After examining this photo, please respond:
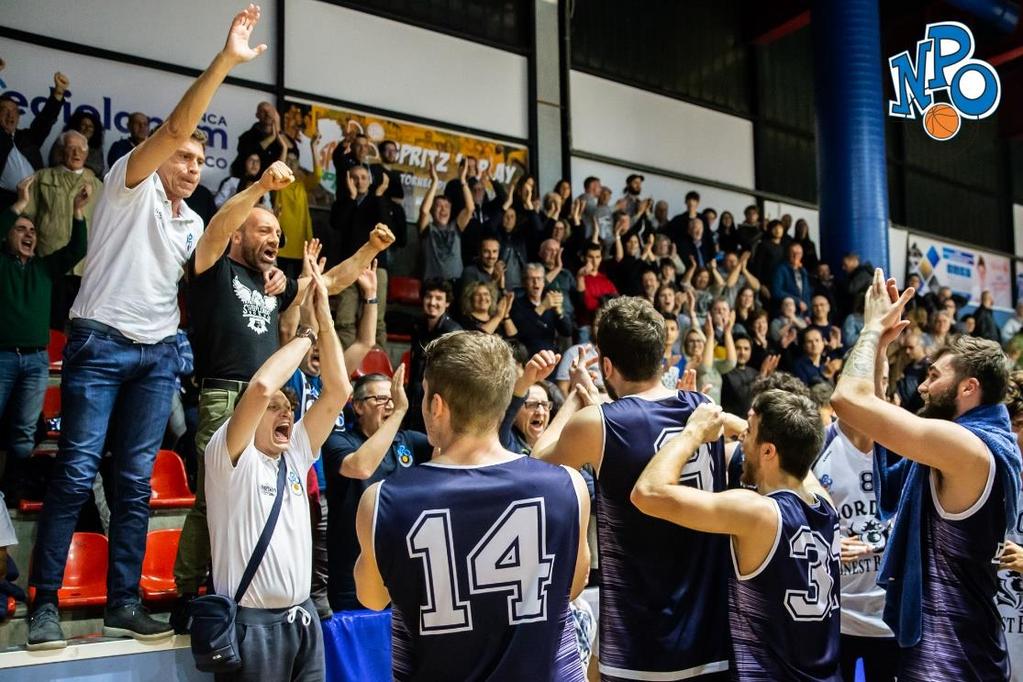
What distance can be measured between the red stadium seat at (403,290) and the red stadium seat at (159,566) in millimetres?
4439

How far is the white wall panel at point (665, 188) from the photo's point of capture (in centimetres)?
1307

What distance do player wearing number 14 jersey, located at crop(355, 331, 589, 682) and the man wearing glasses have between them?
2.21m

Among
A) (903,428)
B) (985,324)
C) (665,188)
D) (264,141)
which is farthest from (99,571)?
(985,324)

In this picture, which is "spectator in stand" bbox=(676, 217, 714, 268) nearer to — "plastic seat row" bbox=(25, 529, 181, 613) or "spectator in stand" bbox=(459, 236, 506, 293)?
"spectator in stand" bbox=(459, 236, 506, 293)

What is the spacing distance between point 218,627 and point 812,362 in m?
7.79

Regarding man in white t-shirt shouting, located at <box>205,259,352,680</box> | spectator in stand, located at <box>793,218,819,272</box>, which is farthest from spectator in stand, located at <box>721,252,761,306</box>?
man in white t-shirt shouting, located at <box>205,259,352,680</box>

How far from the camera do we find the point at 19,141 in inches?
319

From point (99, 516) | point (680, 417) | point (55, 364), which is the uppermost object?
point (55, 364)

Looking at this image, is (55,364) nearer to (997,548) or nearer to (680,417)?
(680,417)

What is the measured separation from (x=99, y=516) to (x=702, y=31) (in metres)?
12.3

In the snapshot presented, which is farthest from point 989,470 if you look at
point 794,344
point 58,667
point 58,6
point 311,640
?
point 58,6

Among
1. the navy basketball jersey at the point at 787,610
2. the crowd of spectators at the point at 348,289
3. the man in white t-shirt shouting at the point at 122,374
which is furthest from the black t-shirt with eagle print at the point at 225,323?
the navy basketball jersey at the point at 787,610

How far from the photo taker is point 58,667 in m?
4.02

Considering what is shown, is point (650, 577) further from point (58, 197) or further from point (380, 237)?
point (58, 197)
